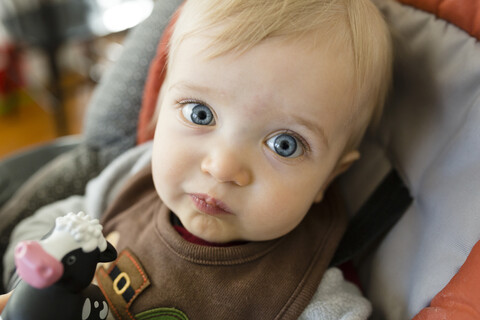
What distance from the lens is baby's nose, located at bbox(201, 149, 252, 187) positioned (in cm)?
60

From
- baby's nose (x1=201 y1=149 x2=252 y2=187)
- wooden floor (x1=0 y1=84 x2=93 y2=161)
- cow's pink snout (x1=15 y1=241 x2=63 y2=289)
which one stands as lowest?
wooden floor (x1=0 y1=84 x2=93 y2=161)

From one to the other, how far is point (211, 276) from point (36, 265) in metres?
0.31

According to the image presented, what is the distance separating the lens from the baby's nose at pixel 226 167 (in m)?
0.60

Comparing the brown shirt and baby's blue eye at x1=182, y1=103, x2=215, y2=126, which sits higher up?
baby's blue eye at x1=182, y1=103, x2=215, y2=126

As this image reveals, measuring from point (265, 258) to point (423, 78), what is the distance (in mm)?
382

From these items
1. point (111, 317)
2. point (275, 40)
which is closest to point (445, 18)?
point (275, 40)

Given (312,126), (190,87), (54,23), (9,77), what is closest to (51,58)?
(54,23)

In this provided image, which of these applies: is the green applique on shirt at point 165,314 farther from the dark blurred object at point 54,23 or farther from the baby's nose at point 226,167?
the dark blurred object at point 54,23

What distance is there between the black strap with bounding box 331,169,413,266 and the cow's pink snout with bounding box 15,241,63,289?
49 centimetres

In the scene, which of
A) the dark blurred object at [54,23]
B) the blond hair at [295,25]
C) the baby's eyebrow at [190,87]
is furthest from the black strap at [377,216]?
the dark blurred object at [54,23]

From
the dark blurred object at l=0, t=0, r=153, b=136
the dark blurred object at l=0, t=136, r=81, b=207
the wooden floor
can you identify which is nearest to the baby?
the dark blurred object at l=0, t=136, r=81, b=207

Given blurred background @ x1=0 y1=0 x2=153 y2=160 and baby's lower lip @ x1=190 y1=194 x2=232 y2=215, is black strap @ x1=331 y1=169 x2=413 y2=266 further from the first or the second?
blurred background @ x1=0 y1=0 x2=153 y2=160

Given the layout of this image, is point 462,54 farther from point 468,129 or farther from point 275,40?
point 275,40

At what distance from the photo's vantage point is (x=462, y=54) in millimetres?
658
